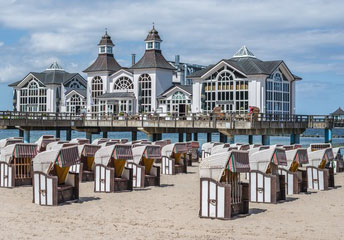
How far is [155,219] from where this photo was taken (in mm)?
13180

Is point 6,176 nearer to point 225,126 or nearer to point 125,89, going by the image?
point 225,126

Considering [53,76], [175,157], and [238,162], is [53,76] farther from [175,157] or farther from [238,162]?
[238,162]

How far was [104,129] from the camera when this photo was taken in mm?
45969

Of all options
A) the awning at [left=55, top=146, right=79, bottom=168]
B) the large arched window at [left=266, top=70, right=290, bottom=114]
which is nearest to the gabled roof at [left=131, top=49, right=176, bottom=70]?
the large arched window at [left=266, top=70, right=290, bottom=114]

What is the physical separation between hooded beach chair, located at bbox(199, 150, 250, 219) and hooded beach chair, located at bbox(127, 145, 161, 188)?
5.98 m

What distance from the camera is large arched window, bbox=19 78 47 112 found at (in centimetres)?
6550

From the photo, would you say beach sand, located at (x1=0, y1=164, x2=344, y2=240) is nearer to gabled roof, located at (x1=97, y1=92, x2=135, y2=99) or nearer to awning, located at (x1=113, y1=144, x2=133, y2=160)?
awning, located at (x1=113, y1=144, x2=133, y2=160)

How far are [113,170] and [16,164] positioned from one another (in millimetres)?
3730

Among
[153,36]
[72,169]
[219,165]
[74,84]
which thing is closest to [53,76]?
[74,84]

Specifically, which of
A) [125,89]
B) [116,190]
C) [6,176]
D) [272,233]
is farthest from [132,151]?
[125,89]

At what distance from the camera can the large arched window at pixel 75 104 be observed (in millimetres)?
61956

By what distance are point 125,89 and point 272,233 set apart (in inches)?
1768

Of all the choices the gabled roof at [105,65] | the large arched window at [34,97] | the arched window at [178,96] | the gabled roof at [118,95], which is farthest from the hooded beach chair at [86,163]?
the large arched window at [34,97]

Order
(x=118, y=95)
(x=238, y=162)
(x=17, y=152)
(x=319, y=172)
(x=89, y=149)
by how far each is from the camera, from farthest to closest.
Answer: (x=118, y=95), (x=89, y=149), (x=319, y=172), (x=17, y=152), (x=238, y=162)
